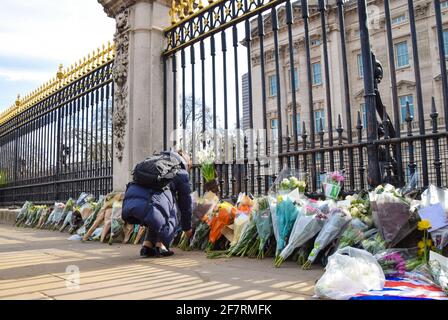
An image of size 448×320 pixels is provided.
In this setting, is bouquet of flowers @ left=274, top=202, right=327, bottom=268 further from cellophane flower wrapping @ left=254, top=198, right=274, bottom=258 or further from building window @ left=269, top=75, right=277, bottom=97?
building window @ left=269, top=75, right=277, bottom=97

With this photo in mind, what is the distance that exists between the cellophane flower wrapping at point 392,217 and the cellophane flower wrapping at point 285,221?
833 mm

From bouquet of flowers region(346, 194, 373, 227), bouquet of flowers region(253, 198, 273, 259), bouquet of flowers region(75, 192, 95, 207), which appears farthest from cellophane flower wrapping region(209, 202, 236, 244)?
bouquet of flowers region(75, 192, 95, 207)

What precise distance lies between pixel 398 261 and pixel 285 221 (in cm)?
124

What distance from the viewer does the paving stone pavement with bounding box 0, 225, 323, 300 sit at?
2820 mm

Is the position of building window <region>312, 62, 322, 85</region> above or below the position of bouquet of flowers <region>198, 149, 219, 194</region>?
above

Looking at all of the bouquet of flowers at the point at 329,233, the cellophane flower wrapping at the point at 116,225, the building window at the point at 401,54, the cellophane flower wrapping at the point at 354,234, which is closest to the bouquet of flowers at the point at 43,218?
the cellophane flower wrapping at the point at 116,225

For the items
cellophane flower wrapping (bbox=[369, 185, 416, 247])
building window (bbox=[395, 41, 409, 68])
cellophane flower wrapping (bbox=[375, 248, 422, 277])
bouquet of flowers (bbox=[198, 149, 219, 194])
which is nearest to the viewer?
cellophane flower wrapping (bbox=[375, 248, 422, 277])

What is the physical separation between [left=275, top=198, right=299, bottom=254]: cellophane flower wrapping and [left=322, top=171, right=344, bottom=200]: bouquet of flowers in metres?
0.48

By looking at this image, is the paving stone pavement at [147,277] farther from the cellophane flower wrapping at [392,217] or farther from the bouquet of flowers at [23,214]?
the bouquet of flowers at [23,214]

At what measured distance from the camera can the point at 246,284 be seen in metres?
3.10

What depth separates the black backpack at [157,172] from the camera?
4.63 m

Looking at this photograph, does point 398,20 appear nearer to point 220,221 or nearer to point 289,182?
point 289,182
